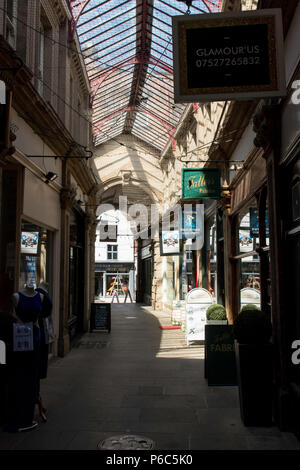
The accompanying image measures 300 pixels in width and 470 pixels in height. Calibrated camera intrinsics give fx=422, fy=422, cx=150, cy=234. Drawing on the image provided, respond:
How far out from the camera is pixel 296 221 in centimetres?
498

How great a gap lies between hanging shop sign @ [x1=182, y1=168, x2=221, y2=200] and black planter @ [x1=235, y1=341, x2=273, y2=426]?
5.25 m

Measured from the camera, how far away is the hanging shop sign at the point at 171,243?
17.2 metres

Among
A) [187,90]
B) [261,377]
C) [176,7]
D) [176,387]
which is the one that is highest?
[176,7]

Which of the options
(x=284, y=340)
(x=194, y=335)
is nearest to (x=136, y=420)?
(x=284, y=340)

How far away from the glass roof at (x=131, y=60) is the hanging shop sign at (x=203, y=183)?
11.9 feet

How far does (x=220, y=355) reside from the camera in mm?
6750

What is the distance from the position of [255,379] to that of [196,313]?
6045mm

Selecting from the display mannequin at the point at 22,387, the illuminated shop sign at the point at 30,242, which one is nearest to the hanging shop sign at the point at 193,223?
the illuminated shop sign at the point at 30,242

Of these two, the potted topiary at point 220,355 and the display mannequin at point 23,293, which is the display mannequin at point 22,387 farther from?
the potted topiary at point 220,355

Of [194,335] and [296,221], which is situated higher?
[296,221]

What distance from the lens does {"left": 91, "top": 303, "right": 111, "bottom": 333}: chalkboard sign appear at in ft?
45.3
